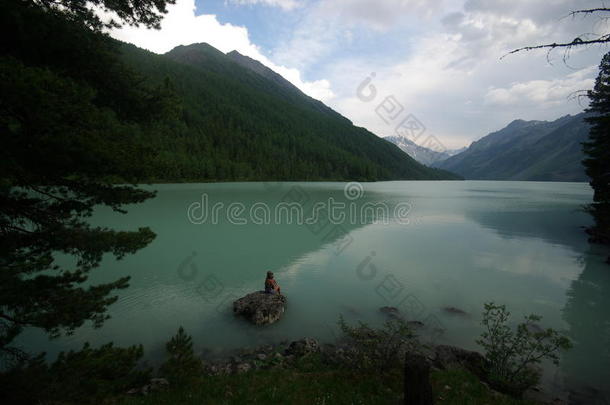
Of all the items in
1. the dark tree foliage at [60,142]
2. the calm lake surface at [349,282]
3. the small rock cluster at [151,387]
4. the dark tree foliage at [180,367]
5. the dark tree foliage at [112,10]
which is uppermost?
the dark tree foliage at [112,10]

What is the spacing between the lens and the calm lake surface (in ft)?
43.5

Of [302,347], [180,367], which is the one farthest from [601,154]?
[180,367]

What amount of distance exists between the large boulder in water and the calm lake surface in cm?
46

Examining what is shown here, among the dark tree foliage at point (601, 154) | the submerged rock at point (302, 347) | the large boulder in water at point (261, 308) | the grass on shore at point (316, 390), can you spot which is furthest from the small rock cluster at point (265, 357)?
the dark tree foliage at point (601, 154)

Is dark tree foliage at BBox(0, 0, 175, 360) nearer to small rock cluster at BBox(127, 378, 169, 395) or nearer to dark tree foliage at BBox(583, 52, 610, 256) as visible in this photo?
small rock cluster at BBox(127, 378, 169, 395)

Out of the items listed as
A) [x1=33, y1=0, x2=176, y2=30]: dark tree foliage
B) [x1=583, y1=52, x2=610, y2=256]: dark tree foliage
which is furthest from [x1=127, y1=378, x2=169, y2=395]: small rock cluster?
[x1=583, y1=52, x2=610, y2=256]: dark tree foliage

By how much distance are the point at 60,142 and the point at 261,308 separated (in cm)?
1189

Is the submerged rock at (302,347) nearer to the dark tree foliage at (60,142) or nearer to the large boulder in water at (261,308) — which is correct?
the large boulder in water at (261,308)

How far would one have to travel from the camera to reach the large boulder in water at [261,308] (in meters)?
14.2

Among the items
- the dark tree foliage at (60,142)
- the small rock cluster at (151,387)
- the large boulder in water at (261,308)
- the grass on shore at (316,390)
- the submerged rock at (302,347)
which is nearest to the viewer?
the dark tree foliage at (60,142)

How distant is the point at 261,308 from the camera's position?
14.5 meters

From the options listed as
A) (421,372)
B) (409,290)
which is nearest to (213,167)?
(409,290)

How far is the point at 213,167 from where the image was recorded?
161375mm

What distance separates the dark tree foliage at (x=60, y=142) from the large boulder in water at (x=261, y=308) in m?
7.68
